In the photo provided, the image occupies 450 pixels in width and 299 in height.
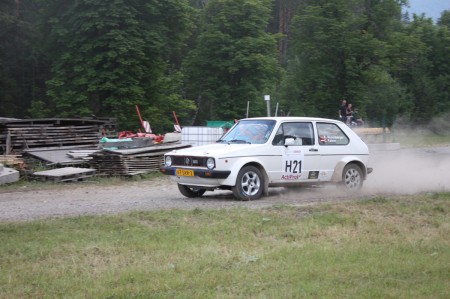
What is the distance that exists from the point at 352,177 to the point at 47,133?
34.7 ft

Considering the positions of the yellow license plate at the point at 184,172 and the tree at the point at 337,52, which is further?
the tree at the point at 337,52

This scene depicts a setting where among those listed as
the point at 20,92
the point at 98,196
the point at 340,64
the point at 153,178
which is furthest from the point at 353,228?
the point at 20,92

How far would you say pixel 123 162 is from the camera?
57.3ft

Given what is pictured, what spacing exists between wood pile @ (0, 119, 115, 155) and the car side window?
940 centimetres

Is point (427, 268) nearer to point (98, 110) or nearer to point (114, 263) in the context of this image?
point (114, 263)

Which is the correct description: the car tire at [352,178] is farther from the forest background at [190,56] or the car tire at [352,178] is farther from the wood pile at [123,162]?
the forest background at [190,56]

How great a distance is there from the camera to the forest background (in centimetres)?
3119

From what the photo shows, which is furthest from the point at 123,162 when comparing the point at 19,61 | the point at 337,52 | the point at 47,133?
the point at 19,61

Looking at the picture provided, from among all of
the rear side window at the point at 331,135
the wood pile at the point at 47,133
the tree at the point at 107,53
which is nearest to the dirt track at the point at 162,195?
the rear side window at the point at 331,135

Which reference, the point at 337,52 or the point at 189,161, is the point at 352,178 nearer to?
the point at 189,161

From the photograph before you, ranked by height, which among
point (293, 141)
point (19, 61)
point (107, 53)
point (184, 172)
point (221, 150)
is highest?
point (19, 61)

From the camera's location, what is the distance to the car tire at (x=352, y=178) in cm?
1334

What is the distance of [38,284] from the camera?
5871 millimetres

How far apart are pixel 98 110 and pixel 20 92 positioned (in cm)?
1105
